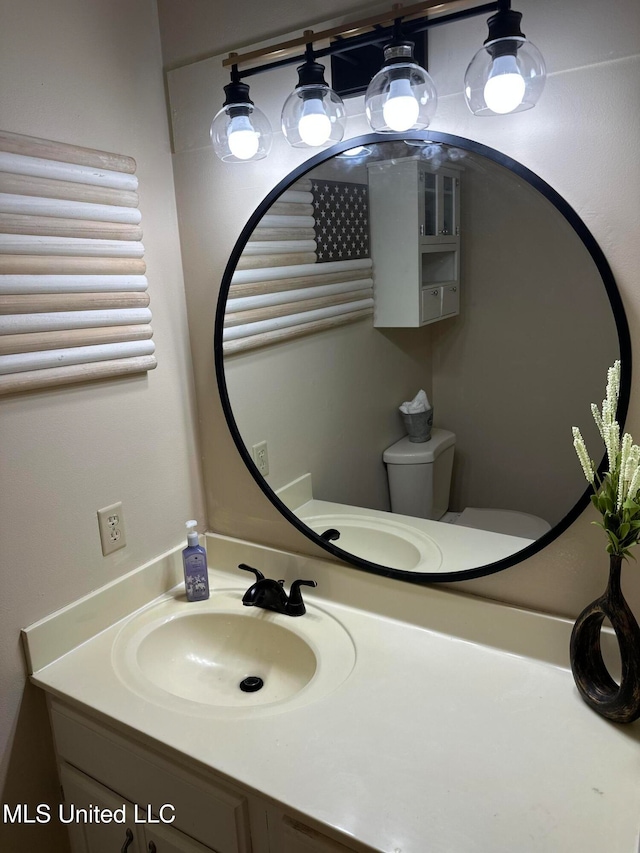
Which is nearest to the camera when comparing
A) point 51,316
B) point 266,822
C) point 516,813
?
point 516,813

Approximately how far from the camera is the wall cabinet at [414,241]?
1.15 metres

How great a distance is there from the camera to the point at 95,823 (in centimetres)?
126

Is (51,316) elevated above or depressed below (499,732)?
above

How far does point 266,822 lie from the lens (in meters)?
1.00

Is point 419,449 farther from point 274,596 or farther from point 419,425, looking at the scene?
point 274,596

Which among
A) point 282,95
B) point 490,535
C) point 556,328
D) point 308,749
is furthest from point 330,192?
point 308,749

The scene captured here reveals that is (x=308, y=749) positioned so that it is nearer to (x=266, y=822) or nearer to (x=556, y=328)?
(x=266, y=822)

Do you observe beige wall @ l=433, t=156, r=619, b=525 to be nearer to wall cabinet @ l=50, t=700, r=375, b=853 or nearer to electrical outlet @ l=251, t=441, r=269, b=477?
electrical outlet @ l=251, t=441, r=269, b=477

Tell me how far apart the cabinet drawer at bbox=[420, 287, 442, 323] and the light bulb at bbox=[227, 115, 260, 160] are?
453mm

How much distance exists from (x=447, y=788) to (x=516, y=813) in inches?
3.9

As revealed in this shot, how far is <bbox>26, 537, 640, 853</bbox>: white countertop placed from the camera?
864mm

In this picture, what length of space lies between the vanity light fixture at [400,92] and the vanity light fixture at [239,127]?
0.26 m

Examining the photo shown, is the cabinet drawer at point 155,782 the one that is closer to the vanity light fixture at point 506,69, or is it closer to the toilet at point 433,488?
the toilet at point 433,488

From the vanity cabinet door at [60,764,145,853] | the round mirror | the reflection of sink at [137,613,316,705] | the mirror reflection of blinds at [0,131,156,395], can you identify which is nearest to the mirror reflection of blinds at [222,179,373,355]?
the round mirror
